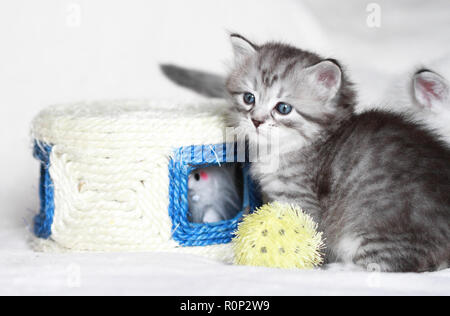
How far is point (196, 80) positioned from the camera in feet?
9.56

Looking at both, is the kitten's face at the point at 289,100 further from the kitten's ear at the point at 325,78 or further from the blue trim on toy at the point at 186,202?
the blue trim on toy at the point at 186,202

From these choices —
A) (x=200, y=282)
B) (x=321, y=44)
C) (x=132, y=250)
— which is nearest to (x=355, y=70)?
(x=321, y=44)

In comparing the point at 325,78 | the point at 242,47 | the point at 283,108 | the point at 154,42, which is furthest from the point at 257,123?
A: the point at 154,42

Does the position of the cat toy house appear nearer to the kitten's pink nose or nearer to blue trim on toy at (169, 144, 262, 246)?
blue trim on toy at (169, 144, 262, 246)

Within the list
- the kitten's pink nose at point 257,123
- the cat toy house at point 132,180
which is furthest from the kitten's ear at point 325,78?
the cat toy house at point 132,180

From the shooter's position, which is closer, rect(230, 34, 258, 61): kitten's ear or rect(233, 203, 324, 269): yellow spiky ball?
rect(233, 203, 324, 269): yellow spiky ball

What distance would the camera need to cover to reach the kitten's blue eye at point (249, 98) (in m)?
2.10

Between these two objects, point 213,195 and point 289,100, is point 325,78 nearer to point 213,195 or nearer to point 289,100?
point 289,100

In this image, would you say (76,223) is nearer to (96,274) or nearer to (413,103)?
(96,274)

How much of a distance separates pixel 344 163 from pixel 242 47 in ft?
1.97

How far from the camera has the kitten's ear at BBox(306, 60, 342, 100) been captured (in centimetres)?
199

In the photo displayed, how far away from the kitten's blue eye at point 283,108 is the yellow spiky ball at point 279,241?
13.4 inches

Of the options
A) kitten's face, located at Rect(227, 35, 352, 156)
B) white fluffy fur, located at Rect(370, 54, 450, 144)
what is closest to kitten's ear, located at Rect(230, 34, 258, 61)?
kitten's face, located at Rect(227, 35, 352, 156)

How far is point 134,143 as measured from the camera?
205 cm
